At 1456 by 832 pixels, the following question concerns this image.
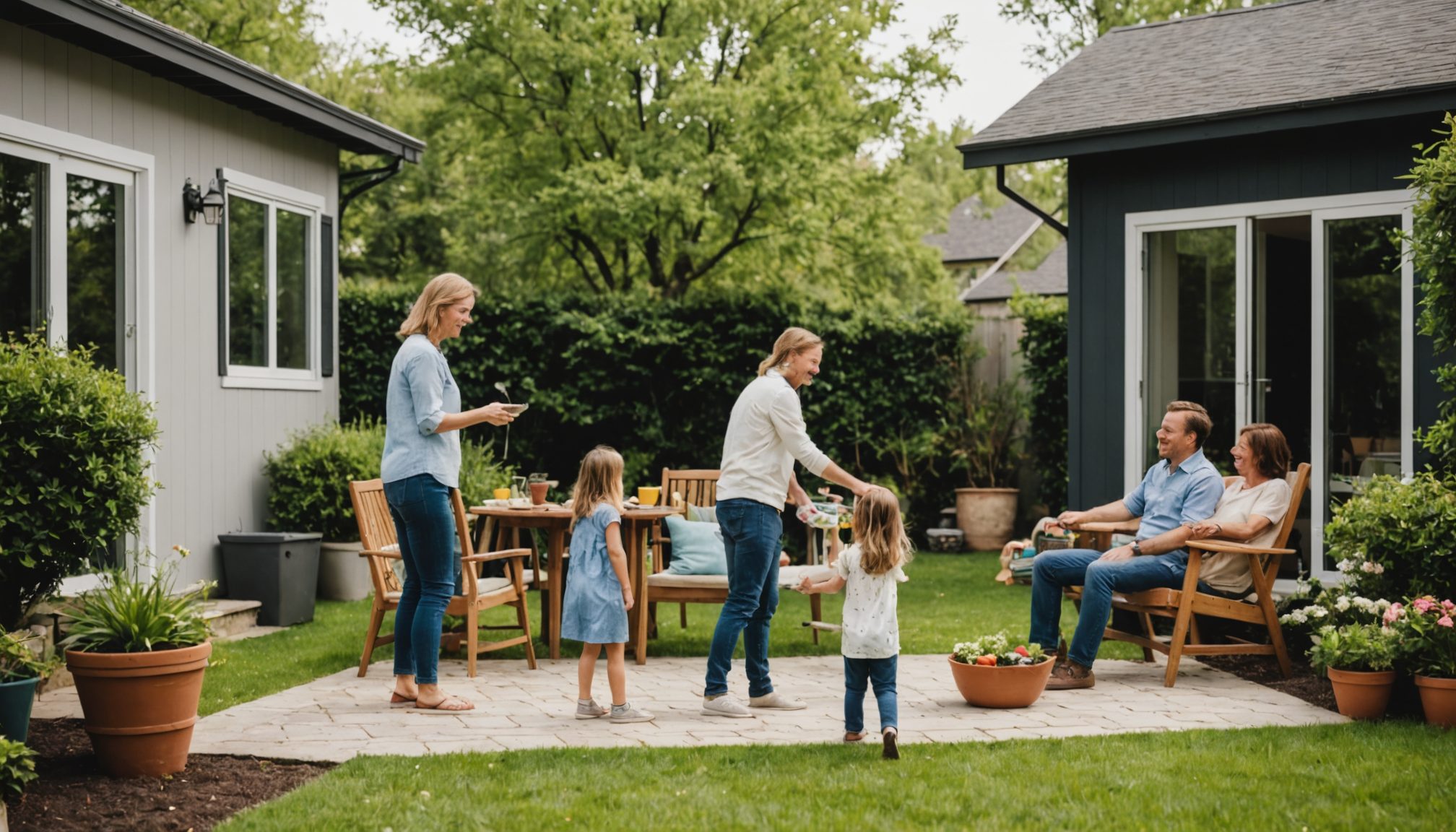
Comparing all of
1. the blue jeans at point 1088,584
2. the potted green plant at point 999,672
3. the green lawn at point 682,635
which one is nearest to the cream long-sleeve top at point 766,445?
A: the potted green plant at point 999,672

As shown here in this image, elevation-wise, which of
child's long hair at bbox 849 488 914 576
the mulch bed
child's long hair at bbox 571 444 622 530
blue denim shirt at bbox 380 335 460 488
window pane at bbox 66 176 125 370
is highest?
window pane at bbox 66 176 125 370

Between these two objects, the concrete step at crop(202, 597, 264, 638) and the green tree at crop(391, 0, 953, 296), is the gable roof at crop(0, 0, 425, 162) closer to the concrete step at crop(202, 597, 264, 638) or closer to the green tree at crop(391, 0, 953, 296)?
the concrete step at crop(202, 597, 264, 638)

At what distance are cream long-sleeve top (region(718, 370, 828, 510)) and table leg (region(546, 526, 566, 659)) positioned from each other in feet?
5.41

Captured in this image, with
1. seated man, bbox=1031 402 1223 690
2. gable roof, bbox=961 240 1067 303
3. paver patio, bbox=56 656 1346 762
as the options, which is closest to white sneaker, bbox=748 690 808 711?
paver patio, bbox=56 656 1346 762

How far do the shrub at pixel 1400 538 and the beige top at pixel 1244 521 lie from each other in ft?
1.15

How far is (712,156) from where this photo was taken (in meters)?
13.1

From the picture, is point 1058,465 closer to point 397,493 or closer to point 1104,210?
point 1104,210

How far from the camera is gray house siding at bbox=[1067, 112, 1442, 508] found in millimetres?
7074

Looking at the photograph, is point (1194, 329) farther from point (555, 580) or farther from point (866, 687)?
point (866, 687)

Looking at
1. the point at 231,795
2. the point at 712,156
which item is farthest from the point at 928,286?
the point at 231,795

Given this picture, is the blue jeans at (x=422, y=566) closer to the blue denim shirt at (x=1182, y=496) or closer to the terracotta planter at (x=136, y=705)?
the terracotta planter at (x=136, y=705)

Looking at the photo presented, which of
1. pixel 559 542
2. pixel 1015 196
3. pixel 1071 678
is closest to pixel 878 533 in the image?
pixel 1071 678

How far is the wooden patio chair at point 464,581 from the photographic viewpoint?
5.66 meters

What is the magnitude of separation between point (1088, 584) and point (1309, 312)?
288cm
